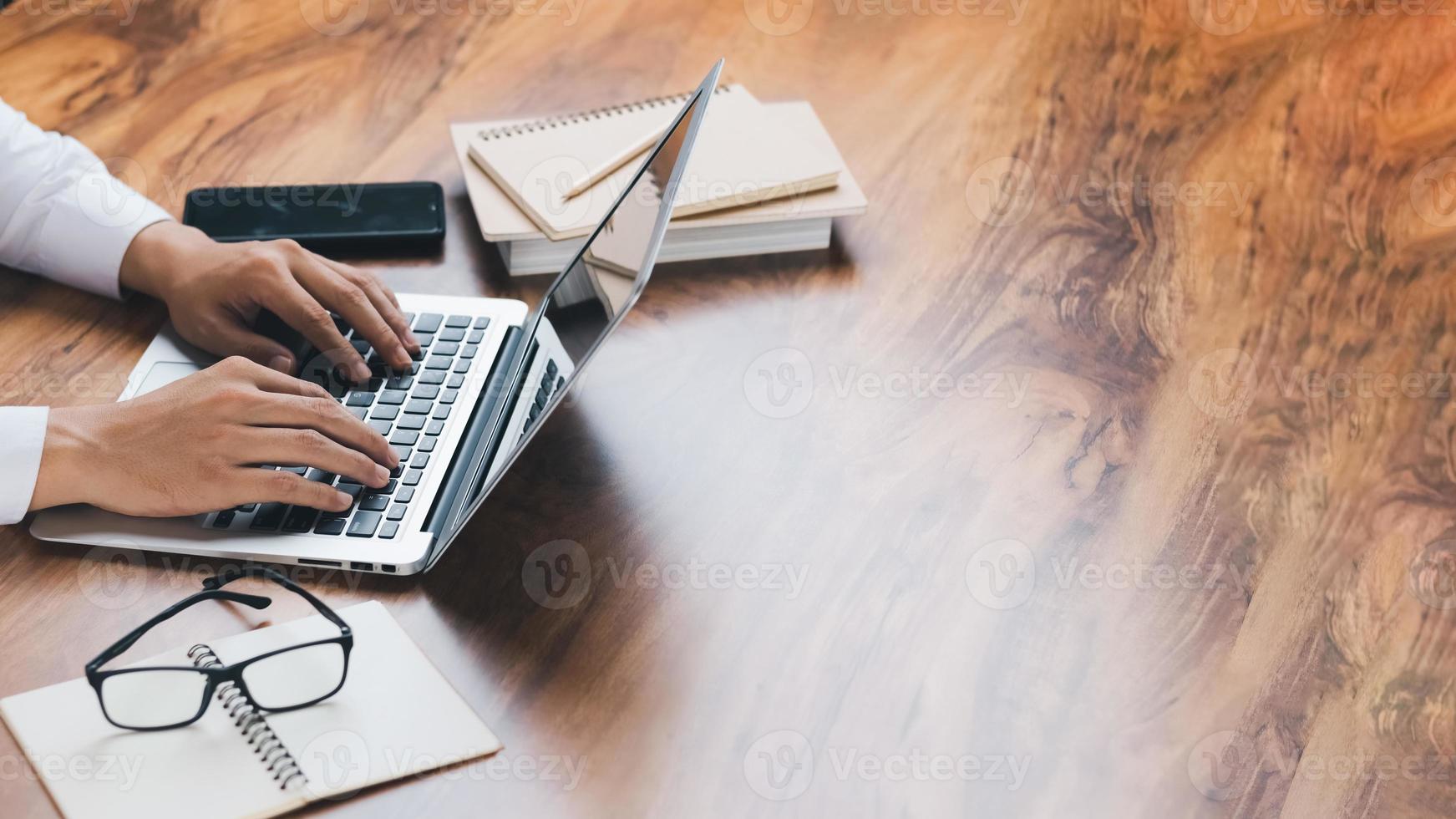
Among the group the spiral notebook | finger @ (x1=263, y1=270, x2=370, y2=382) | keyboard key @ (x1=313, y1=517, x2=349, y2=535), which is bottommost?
the spiral notebook

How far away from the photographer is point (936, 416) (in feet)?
3.18

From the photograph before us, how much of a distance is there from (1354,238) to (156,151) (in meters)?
1.18

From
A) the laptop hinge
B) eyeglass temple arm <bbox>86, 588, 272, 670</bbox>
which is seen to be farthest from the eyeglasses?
the laptop hinge

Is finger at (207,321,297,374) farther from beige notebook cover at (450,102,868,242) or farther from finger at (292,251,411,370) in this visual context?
beige notebook cover at (450,102,868,242)

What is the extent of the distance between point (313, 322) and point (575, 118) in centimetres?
37

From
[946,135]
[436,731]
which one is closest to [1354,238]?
[946,135]

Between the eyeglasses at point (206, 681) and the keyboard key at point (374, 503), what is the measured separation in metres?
0.09

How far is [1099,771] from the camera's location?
0.72 meters

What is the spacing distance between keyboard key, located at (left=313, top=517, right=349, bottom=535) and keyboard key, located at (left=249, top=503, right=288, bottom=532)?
0.09 feet

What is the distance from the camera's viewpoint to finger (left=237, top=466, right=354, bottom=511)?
815 mm

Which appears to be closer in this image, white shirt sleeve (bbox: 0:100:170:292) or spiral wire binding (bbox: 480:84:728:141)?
white shirt sleeve (bbox: 0:100:170:292)

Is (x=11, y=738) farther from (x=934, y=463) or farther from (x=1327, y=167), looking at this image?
(x=1327, y=167)

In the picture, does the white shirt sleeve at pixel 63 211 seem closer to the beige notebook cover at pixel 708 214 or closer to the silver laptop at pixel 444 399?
the silver laptop at pixel 444 399

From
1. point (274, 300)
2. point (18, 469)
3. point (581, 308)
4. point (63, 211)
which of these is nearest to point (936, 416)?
point (581, 308)
